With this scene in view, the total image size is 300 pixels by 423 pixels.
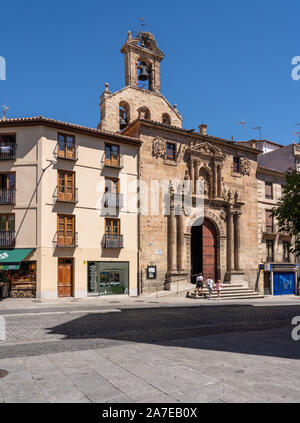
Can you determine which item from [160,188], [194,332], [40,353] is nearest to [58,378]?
[40,353]

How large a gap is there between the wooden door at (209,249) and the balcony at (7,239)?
51.2 feet

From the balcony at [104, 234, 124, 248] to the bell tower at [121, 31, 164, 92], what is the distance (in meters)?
15.2

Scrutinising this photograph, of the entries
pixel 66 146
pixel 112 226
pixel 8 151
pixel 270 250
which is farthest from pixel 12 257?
pixel 270 250

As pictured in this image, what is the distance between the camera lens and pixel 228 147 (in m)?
34.1

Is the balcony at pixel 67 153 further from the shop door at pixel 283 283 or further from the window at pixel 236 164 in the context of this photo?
the shop door at pixel 283 283

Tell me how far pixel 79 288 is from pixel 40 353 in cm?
1734

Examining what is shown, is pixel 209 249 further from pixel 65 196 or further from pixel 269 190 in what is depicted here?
pixel 65 196

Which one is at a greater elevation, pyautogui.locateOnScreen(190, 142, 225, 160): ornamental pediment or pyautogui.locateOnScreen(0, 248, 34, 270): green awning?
pyautogui.locateOnScreen(190, 142, 225, 160): ornamental pediment

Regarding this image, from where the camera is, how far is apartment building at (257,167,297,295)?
3497 cm

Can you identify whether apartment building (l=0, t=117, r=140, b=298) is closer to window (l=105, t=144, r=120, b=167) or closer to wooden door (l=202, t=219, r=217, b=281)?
window (l=105, t=144, r=120, b=167)

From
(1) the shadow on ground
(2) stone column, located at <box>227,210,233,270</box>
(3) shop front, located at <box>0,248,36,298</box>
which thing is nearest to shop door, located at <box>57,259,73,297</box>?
(3) shop front, located at <box>0,248,36,298</box>

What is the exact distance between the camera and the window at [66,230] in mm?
25188

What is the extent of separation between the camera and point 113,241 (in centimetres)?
2698

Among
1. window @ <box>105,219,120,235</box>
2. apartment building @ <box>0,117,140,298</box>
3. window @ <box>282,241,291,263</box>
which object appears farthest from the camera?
window @ <box>282,241,291,263</box>
